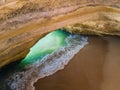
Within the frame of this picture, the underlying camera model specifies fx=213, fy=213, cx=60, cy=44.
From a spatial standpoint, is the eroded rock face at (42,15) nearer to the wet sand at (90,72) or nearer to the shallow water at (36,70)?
the wet sand at (90,72)

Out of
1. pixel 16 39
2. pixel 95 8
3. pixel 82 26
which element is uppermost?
pixel 95 8

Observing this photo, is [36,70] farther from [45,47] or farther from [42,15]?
[42,15]

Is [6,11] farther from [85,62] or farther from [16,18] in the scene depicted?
[85,62]

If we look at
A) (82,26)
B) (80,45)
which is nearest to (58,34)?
(82,26)

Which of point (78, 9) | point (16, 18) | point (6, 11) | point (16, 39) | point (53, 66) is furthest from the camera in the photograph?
point (53, 66)

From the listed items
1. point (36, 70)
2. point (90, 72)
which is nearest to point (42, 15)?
point (90, 72)

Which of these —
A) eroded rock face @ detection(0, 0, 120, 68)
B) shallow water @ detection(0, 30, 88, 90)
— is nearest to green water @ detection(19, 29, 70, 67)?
shallow water @ detection(0, 30, 88, 90)
